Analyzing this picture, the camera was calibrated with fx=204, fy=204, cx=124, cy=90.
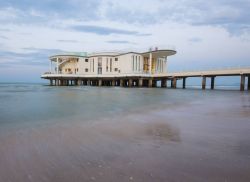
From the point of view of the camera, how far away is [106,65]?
157 ft

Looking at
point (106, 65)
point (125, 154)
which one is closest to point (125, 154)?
point (125, 154)

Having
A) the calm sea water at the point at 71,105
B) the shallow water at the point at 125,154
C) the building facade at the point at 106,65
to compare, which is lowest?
the calm sea water at the point at 71,105

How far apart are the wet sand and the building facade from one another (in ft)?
114

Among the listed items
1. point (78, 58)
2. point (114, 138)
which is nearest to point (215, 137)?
point (114, 138)

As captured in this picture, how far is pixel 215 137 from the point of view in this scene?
4605mm

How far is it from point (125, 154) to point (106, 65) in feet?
148

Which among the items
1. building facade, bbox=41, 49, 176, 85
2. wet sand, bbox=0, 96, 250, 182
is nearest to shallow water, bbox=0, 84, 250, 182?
wet sand, bbox=0, 96, 250, 182

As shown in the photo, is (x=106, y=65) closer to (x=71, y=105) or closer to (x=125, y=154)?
(x=71, y=105)

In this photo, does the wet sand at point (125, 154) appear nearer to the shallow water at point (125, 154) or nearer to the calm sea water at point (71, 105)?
the shallow water at point (125, 154)

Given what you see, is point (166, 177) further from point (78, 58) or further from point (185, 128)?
point (78, 58)

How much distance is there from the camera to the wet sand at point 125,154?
8.91 feet

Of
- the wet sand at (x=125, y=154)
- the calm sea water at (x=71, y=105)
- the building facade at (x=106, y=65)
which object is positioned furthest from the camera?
the building facade at (x=106, y=65)

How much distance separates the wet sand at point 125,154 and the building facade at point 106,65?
3482cm

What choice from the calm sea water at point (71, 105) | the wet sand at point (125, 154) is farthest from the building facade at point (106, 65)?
the wet sand at point (125, 154)
